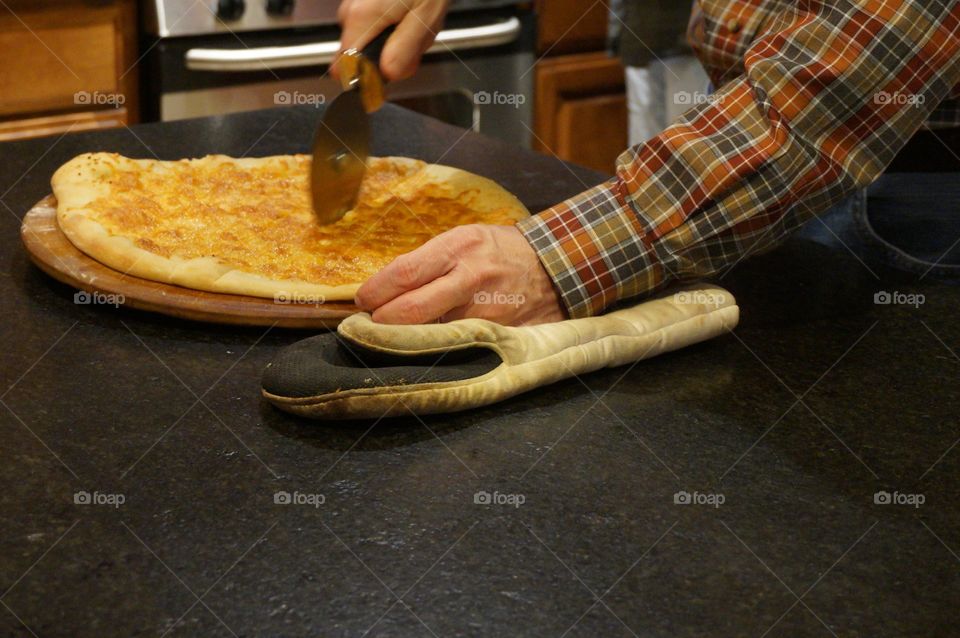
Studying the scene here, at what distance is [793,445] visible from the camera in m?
0.89

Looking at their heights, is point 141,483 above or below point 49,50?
above

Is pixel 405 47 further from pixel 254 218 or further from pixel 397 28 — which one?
pixel 254 218

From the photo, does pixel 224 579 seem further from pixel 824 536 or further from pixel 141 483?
pixel 824 536

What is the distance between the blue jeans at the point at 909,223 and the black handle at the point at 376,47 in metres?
0.54

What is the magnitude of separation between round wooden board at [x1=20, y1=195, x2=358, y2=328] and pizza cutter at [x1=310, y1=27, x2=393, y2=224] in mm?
226

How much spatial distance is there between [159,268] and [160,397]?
22cm

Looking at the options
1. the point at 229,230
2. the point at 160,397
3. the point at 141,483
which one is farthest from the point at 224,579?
the point at 229,230
